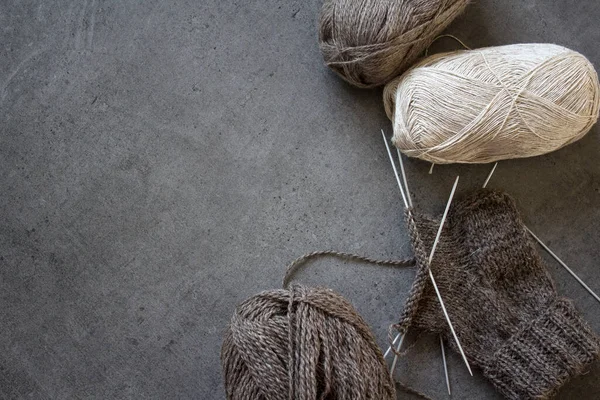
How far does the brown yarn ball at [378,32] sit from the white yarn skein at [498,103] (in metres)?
0.06

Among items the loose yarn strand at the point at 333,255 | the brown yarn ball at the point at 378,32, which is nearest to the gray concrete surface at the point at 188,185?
the loose yarn strand at the point at 333,255

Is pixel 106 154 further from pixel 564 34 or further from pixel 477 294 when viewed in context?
pixel 564 34

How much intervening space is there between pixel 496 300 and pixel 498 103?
16.9 inches

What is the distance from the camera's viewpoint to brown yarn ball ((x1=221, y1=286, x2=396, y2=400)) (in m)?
1.06

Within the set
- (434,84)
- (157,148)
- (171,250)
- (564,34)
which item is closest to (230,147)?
(157,148)

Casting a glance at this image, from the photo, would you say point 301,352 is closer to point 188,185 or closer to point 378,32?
point 188,185

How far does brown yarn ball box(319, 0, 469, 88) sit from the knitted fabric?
33cm

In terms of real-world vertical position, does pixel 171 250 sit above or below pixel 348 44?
below

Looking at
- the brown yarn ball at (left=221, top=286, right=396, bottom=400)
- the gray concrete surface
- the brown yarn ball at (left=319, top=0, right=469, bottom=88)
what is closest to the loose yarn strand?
the gray concrete surface

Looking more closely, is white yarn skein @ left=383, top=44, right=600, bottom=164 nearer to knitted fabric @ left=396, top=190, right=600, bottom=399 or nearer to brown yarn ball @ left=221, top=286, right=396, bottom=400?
knitted fabric @ left=396, top=190, right=600, bottom=399

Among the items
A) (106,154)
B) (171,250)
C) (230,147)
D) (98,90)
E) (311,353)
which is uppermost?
(98,90)

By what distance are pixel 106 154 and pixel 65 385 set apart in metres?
0.53

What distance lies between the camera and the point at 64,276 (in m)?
1.32

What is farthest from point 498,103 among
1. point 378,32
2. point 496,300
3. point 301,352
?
point 301,352
